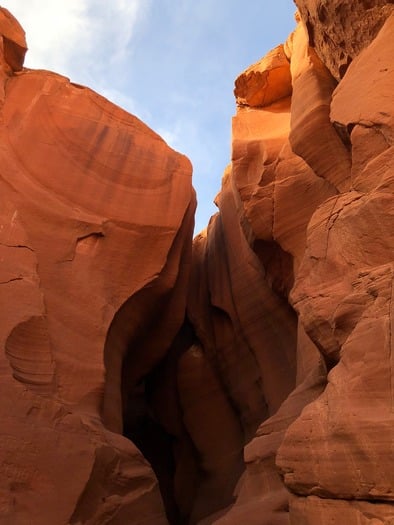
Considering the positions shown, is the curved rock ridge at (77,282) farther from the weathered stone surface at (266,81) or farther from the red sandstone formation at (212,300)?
the weathered stone surface at (266,81)

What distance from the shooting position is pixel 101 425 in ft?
21.7

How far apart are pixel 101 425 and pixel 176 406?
4761 mm

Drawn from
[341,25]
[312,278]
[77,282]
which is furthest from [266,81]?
[312,278]

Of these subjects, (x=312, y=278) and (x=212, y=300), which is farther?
(x=212, y=300)

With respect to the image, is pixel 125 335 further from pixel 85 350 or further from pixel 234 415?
pixel 234 415

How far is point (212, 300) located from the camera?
1099cm

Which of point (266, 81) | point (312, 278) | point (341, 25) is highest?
point (266, 81)

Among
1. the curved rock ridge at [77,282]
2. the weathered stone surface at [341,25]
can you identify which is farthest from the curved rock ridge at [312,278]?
the curved rock ridge at [77,282]

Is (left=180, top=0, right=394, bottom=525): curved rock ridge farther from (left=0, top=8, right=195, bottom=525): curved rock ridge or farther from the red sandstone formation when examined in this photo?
(left=0, top=8, right=195, bottom=525): curved rock ridge

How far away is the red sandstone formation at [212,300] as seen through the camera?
4160 millimetres

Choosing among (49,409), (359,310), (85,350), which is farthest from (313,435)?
(85,350)

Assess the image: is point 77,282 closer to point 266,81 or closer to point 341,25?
point 341,25

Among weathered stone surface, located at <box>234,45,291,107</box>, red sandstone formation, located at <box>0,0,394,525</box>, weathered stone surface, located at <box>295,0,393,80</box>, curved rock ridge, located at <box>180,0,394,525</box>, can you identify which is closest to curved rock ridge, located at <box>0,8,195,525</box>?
red sandstone formation, located at <box>0,0,394,525</box>

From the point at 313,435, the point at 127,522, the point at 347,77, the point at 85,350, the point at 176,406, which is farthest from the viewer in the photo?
the point at 176,406
